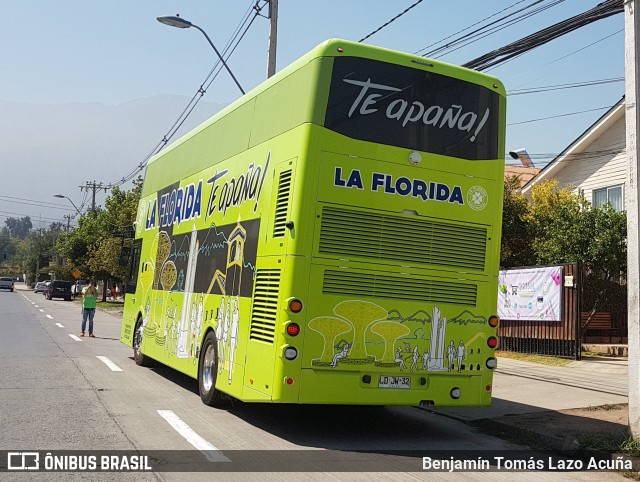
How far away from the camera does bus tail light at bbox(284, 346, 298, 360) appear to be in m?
7.69

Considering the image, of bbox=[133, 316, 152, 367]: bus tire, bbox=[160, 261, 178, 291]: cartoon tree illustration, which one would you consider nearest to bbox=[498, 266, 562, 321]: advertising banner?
bbox=[160, 261, 178, 291]: cartoon tree illustration

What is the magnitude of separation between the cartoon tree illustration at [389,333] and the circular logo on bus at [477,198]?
1766 millimetres

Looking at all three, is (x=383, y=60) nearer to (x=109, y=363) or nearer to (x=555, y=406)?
(x=555, y=406)

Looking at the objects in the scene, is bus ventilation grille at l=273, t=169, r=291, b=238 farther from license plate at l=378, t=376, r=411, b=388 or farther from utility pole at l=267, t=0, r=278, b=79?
utility pole at l=267, t=0, r=278, b=79

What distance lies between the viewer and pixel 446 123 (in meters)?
8.59

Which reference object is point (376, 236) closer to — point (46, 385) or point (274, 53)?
point (46, 385)

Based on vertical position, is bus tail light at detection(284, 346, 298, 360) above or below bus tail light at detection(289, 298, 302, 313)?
below

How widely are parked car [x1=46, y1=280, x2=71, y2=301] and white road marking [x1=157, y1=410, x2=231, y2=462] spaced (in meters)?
58.1

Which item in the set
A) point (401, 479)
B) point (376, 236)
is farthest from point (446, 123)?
point (401, 479)

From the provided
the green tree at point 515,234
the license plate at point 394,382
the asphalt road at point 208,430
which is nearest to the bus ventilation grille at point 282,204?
the license plate at point 394,382

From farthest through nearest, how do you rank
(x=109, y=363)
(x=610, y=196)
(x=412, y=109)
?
(x=610, y=196), (x=109, y=363), (x=412, y=109)

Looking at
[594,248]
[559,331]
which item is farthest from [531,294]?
[594,248]

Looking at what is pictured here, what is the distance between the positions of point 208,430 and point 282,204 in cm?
281

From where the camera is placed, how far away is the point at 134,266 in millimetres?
15984
